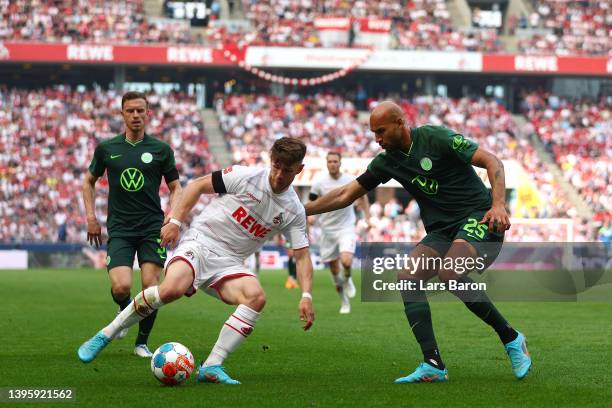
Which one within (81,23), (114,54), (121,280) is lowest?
(114,54)

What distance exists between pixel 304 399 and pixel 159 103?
43085mm

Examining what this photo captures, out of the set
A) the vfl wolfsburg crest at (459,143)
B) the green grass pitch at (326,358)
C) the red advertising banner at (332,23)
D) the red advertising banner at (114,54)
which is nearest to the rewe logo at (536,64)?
the red advertising banner at (332,23)

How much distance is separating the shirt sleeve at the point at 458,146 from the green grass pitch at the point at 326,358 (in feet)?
5.89

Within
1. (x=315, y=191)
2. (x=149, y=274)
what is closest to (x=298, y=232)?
(x=149, y=274)

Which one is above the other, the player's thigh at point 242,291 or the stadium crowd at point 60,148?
the player's thigh at point 242,291

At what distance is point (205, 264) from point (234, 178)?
743 millimetres

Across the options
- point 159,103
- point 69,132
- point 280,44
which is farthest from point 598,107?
point 69,132

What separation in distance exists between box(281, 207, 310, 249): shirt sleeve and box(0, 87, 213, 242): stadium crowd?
98.5 feet

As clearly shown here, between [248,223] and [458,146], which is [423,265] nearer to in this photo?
[458,146]

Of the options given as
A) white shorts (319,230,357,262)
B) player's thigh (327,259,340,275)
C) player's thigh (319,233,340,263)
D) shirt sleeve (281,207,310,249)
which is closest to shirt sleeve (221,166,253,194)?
shirt sleeve (281,207,310,249)

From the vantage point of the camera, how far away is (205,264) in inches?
362

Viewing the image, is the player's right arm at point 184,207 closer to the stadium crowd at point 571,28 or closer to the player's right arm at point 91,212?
the player's right arm at point 91,212

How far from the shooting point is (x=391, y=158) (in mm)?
9344

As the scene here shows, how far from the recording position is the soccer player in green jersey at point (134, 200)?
A: 11133mm
